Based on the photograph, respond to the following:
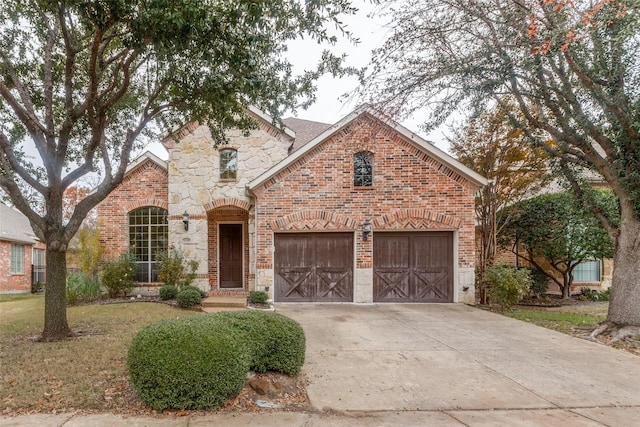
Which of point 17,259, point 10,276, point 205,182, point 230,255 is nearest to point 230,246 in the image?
point 230,255

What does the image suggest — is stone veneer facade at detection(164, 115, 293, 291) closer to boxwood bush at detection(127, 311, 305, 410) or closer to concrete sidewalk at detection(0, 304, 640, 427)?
concrete sidewalk at detection(0, 304, 640, 427)

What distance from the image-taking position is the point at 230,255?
45.1ft

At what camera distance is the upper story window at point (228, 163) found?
1317 cm

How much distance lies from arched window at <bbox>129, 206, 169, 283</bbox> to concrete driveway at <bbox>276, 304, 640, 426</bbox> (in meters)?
7.59

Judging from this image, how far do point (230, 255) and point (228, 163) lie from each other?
339 centimetres

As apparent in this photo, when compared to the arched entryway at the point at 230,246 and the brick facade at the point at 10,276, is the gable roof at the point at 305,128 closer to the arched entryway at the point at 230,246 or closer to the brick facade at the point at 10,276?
the arched entryway at the point at 230,246

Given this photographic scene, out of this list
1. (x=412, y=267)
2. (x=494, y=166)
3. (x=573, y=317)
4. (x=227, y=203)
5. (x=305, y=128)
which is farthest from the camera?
(x=305, y=128)

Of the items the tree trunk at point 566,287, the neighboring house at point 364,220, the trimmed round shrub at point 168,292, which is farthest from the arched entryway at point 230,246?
the tree trunk at point 566,287

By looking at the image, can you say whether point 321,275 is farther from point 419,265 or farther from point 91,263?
point 91,263

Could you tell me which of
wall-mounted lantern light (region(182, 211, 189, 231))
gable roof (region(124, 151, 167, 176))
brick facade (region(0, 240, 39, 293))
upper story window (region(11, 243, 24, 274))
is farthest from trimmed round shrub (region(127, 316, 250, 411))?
upper story window (region(11, 243, 24, 274))

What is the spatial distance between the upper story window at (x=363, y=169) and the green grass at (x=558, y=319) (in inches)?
220

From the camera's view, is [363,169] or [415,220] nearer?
→ [415,220]

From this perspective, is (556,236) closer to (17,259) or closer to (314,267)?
(314,267)

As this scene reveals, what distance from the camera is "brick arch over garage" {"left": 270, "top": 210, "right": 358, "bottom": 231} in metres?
11.7
